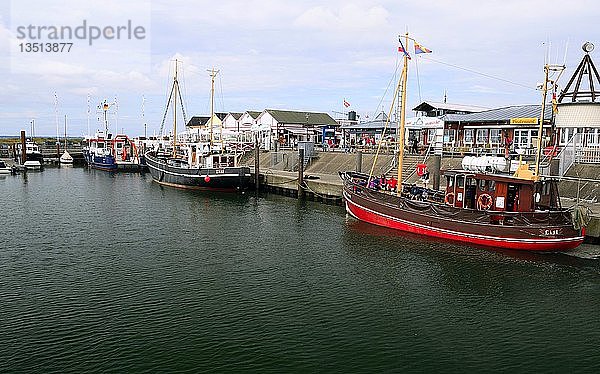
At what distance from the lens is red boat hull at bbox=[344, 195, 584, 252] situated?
22.1 m

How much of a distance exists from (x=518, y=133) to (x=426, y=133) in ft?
33.4

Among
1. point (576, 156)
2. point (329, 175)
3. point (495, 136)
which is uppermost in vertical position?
point (495, 136)

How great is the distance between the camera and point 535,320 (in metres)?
15.6

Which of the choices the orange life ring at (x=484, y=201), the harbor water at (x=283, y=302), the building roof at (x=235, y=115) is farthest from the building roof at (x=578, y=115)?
the building roof at (x=235, y=115)

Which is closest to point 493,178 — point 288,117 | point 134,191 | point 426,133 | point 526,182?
point 526,182

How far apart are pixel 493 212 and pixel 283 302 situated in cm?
1109

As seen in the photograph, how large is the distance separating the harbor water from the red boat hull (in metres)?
0.53

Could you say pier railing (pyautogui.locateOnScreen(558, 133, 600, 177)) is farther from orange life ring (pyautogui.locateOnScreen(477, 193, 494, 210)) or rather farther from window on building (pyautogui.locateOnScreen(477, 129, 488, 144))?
window on building (pyautogui.locateOnScreen(477, 129, 488, 144))

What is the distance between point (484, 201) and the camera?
23.9 meters

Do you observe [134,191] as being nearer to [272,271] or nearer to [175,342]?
[272,271]

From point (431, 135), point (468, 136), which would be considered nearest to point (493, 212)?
point (468, 136)

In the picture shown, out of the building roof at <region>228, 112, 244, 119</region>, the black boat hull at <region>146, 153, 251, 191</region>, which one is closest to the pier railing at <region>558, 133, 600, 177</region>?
the black boat hull at <region>146, 153, 251, 191</region>

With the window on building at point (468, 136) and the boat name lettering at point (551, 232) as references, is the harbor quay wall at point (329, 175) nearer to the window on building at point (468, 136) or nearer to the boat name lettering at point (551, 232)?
the boat name lettering at point (551, 232)

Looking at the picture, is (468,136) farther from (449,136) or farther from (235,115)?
(235,115)
